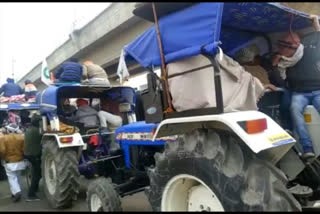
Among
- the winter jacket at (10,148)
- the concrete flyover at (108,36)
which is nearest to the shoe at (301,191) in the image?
the winter jacket at (10,148)

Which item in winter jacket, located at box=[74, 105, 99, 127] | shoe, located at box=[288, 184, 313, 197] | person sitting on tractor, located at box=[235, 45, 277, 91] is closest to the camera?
shoe, located at box=[288, 184, 313, 197]

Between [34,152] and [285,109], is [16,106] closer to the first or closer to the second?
[34,152]

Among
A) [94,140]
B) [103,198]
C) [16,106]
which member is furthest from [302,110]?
[16,106]

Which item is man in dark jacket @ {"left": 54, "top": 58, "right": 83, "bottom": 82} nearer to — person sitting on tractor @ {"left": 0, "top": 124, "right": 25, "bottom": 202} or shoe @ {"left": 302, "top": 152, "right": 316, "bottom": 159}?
person sitting on tractor @ {"left": 0, "top": 124, "right": 25, "bottom": 202}

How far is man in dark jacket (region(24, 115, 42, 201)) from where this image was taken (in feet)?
22.5

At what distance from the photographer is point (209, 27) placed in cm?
269

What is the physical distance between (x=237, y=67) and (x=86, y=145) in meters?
4.03

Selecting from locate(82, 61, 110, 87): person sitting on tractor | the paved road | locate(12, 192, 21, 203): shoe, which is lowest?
the paved road

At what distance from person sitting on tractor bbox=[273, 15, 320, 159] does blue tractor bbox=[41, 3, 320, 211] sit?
176mm

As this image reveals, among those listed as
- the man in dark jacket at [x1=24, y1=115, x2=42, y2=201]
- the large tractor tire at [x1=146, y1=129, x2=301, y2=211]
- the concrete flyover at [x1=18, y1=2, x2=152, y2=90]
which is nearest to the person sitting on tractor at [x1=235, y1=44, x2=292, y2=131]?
the large tractor tire at [x1=146, y1=129, x2=301, y2=211]

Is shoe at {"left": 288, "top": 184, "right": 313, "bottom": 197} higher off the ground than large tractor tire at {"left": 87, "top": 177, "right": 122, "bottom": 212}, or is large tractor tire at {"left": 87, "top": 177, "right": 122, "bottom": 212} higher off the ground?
shoe at {"left": 288, "top": 184, "right": 313, "bottom": 197}

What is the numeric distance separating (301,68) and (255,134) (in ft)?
5.07

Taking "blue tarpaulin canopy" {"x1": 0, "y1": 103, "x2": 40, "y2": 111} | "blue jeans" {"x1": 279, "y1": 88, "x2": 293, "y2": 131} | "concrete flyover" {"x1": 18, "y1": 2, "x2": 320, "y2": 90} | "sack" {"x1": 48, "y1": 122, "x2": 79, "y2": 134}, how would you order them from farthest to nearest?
"concrete flyover" {"x1": 18, "y1": 2, "x2": 320, "y2": 90} → "blue tarpaulin canopy" {"x1": 0, "y1": 103, "x2": 40, "y2": 111} → "sack" {"x1": 48, "y1": 122, "x2": 79, "y2": 134} → "blue jeans" {"x1": 279, "y1": 88, "x2": 293, "y2": 131}

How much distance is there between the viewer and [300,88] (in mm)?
3512
